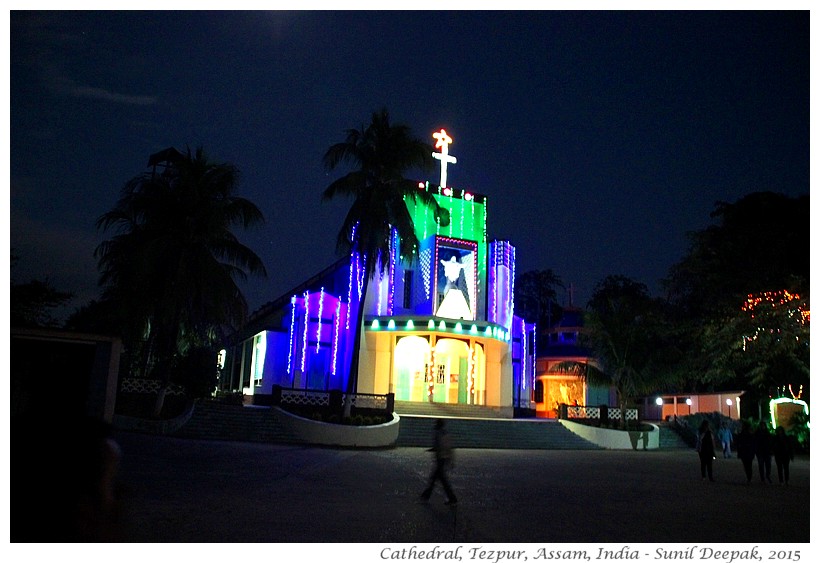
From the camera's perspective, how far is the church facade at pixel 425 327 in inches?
1212

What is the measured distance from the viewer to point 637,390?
27.0 m

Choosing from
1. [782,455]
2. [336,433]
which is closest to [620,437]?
[336,433]

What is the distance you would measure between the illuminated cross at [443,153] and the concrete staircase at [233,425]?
14917 mm

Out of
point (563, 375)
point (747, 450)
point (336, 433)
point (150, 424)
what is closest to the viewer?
point (747, 450)

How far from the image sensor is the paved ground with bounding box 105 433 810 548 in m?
7.12

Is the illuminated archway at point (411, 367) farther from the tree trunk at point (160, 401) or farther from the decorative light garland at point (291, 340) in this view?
the tree trunk at point (160, 401)

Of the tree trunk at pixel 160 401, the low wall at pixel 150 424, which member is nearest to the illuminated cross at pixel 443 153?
the tree trunk at pixel 160 401

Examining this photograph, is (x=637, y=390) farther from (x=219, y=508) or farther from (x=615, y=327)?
(x=219, y=508)

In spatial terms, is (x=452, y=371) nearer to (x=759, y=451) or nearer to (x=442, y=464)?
(x=759, y=451)

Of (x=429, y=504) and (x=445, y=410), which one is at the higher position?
(x=445, y=410)

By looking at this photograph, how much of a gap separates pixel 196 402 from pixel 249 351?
13.8m

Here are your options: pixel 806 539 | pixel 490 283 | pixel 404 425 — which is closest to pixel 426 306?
pixel 490 283

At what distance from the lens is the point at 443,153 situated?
3325 centimetres

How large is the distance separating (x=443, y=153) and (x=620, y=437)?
15354mm
